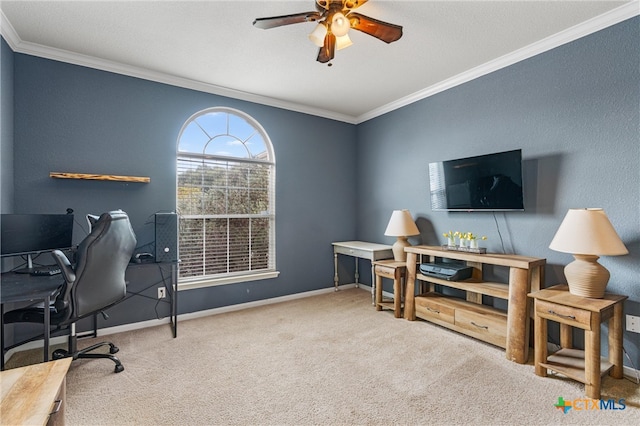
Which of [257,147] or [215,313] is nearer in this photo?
[215,313]

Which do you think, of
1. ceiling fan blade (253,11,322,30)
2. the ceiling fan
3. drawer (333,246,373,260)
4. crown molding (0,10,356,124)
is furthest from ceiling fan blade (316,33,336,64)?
drawer (333,246,373,260)

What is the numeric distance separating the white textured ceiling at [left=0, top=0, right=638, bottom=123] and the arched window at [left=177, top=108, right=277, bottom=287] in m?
0.49

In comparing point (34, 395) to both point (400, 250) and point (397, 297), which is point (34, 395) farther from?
point (400, 250)

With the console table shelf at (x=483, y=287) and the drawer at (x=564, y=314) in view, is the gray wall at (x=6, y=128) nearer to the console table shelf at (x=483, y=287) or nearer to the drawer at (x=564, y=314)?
the console table shelf at (x=483, y=287)

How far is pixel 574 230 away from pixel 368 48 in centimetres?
217

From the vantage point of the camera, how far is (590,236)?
2088mm

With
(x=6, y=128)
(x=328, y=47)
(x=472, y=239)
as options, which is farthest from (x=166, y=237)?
(x=472, y=239)

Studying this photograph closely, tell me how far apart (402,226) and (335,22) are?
2.34 meters

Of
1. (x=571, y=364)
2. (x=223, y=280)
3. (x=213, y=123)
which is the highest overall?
(x=213, y=123)

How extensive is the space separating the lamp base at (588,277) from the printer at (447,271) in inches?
34.9

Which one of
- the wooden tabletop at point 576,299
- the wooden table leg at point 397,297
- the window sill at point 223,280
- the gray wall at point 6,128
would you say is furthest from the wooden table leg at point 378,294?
→ the gray wall at point 6,128

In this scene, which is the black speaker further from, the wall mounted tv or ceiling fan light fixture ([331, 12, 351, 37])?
the wall mounted tv

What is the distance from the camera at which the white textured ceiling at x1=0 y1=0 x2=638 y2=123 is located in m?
2.20

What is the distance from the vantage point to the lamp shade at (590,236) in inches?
80.7
